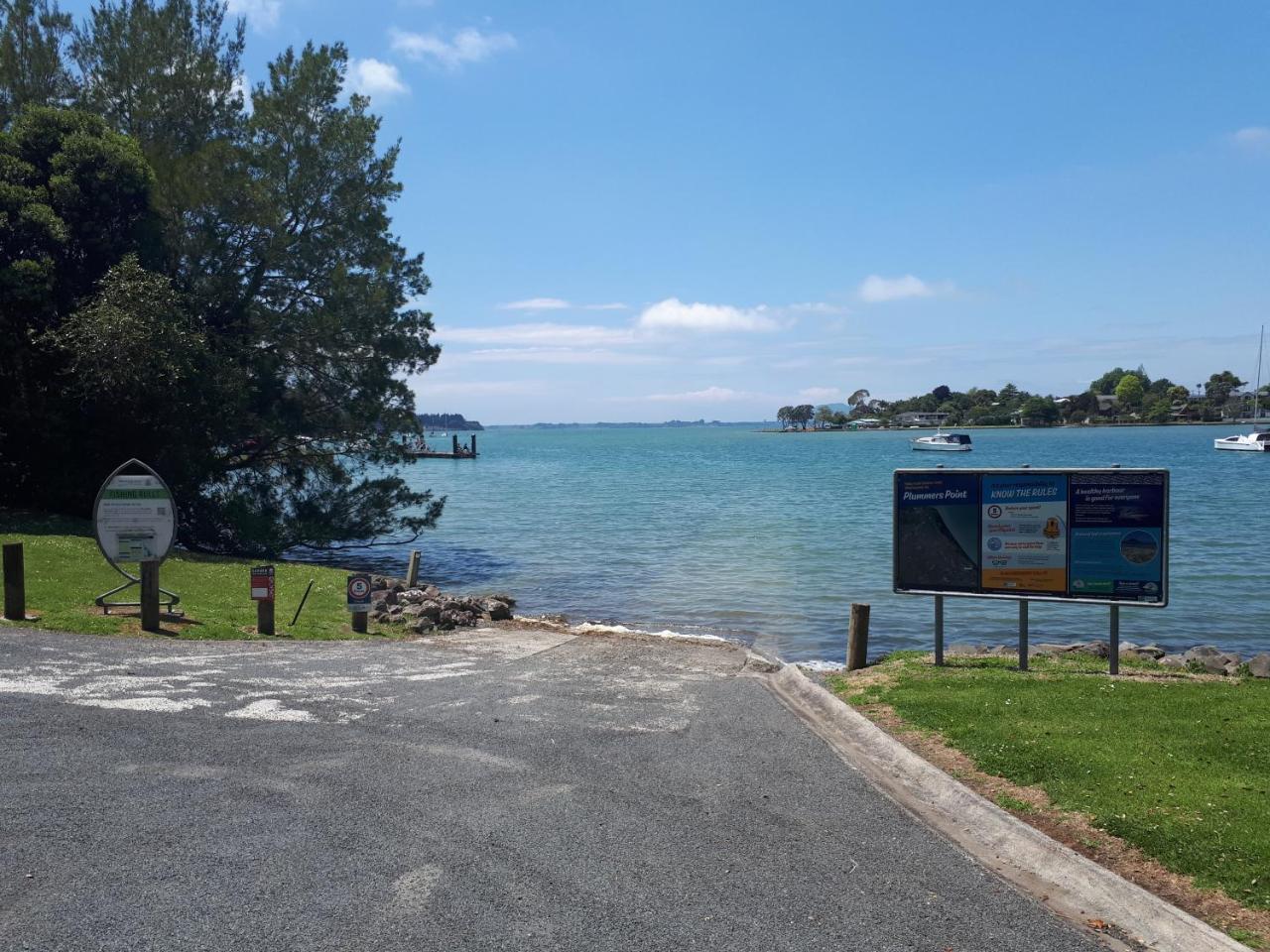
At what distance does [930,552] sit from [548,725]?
5.48 meters

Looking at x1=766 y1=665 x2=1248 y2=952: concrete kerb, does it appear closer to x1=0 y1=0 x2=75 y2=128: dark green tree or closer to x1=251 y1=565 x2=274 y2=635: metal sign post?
x1=251 y1=565 x2=274 y2=635: metal sign post

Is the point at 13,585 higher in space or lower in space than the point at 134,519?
lower

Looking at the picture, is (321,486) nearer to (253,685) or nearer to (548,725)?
(253,685)

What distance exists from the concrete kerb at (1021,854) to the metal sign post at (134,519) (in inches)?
378

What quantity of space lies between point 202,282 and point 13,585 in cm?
1754

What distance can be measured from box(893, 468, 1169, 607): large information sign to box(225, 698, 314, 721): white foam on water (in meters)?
6.97

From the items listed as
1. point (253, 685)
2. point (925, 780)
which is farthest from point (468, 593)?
point (925, 780)

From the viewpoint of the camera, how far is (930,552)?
12.2m

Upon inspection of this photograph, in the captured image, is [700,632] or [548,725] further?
[700,632]

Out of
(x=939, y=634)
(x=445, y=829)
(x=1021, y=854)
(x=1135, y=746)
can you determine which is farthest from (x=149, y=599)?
(x=1135, y=746)

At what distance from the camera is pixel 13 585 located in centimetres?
1361

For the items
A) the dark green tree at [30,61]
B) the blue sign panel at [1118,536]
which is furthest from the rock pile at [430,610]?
the dark green tree at [30,61]

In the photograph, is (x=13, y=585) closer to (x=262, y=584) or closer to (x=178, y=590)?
(x=262, y=584)

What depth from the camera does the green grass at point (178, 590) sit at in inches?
550
